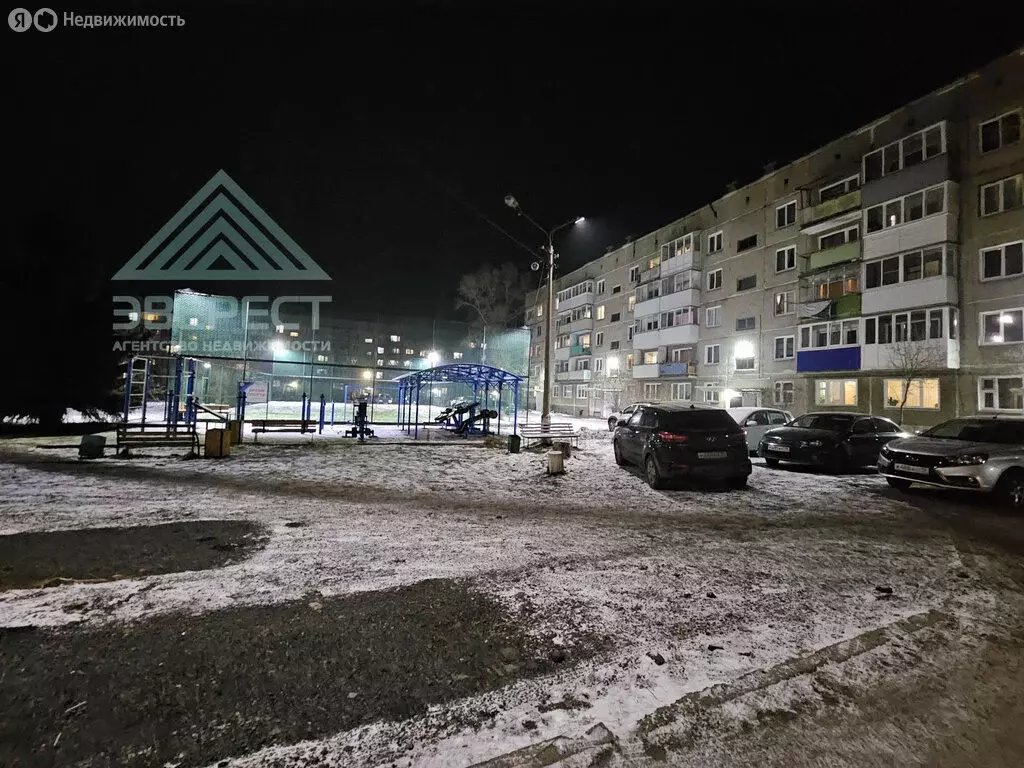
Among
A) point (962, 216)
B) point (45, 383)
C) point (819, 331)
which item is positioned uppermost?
point (962, 216)

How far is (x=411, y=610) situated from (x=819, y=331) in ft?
95.3

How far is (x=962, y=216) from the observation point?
21.1m

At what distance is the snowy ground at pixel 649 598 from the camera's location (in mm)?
2439

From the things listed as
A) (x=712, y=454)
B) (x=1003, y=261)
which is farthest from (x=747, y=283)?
(x=712, y=454)

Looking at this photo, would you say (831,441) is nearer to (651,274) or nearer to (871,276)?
(871,276)

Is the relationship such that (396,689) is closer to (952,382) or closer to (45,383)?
(45,383)

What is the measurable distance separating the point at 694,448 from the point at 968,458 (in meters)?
4.33

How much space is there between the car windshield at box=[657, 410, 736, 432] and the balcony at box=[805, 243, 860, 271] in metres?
21.2

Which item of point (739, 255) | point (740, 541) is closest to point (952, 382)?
point (739, 255)

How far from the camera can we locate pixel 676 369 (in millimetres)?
35656

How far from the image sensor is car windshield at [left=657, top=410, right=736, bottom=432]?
31.1 ft

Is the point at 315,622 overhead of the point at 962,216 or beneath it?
beneath

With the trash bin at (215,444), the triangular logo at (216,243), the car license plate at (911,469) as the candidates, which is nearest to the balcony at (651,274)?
the triangular logo at (216,243)

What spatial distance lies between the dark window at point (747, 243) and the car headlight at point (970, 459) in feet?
86.6
